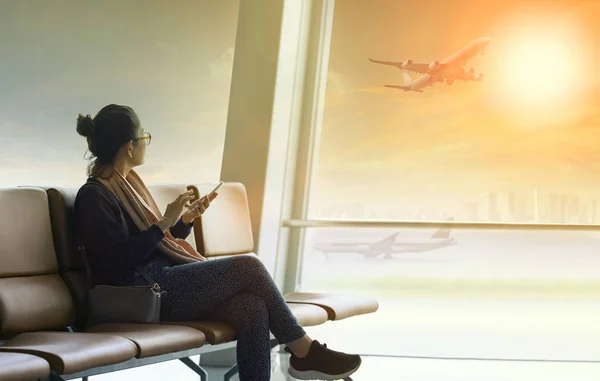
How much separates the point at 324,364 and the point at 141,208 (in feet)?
3.00

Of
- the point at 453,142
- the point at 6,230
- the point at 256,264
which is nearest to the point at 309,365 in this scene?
the point at 256,264

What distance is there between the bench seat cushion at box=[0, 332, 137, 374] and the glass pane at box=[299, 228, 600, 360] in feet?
9.06

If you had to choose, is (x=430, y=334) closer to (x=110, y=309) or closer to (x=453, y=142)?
(x=453, y=142)

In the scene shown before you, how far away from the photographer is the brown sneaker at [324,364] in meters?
3.11

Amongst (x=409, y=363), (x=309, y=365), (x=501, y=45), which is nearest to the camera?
(x=309, y=365)

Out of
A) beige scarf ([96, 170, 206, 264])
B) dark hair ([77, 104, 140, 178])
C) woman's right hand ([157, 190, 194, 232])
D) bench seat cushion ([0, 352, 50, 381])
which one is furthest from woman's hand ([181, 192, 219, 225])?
bench seat cushion ([0, 352, 50, 381])

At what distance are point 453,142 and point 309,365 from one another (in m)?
2.67

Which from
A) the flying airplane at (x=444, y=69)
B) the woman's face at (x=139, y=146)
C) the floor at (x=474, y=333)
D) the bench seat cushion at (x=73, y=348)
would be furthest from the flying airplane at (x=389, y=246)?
the bench seat cushion at (x=73, y=348)

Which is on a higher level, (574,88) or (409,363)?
(574,88)

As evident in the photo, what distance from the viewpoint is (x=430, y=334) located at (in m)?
5.28

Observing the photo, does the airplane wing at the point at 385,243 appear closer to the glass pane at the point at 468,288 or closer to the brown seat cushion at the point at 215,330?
the glass pane at the point at 468,288

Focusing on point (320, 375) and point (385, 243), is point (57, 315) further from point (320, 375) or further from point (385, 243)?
point (385, 243)

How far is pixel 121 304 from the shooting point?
2.98 meters

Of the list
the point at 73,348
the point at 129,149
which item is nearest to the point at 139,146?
the point at 129,149
